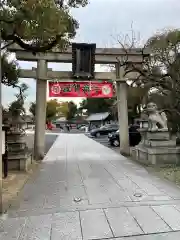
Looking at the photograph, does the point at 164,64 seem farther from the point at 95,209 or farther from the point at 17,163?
the point at 95,209

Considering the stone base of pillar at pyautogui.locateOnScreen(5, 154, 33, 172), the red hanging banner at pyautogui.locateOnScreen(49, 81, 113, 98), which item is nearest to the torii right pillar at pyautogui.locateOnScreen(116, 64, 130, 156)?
the red hanging banner at pyautogui.locateOnScreen(49, 81, 113, 98)

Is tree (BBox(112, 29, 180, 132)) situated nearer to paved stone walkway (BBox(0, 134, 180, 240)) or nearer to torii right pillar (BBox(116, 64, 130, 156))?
torii right pillar (BBox(116, 64, 130, 156))

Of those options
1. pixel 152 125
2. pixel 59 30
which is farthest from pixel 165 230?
pixel 152 125

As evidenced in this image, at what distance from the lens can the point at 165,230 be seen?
3.95 metres

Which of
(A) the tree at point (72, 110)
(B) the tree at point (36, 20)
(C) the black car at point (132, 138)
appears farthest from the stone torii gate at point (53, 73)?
(A) the tree at point (72, 110)

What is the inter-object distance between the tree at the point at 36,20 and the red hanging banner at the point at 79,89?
270 inches

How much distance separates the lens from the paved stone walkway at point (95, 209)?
3918mm

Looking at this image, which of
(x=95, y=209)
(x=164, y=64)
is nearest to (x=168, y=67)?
(x=164, y=64)

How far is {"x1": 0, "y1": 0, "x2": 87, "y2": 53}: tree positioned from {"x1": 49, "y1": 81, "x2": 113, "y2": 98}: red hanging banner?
685 centimetres

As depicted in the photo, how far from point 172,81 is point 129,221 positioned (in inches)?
322

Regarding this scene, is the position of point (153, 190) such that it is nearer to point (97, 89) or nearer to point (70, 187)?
point (70, 187)

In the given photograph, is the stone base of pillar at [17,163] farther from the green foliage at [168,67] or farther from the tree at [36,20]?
the green foliage at [168,67]

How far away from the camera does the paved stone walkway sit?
3.92 metres

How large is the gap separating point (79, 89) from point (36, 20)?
838 cm
